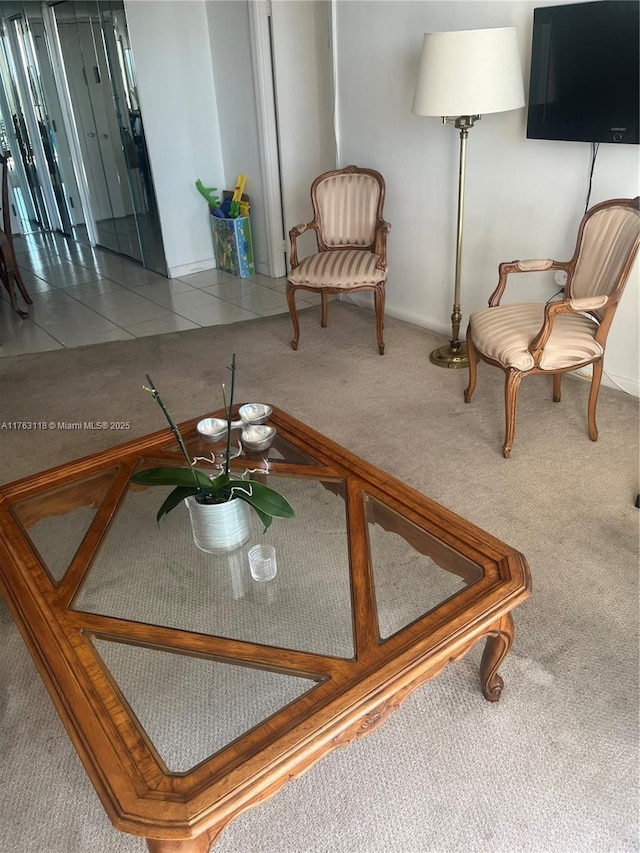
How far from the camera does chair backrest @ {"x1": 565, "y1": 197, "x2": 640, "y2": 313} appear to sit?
235cm

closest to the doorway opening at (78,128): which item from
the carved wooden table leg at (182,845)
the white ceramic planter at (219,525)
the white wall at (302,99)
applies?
the white wall at (302,99)

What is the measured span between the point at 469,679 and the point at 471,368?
151 centimetres

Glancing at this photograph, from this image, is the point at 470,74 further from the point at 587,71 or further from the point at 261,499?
the point at 261,499

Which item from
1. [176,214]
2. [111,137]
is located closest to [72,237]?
[111,137]

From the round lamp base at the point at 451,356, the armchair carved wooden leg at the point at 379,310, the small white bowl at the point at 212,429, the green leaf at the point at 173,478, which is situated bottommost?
the round lamp base at the point at 451,356

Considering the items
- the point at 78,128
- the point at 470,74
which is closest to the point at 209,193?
the point at 78,128

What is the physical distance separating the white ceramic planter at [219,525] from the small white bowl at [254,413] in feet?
1.64

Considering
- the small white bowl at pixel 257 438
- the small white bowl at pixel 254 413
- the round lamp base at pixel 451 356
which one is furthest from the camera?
the round lamp base at pixel 451 356

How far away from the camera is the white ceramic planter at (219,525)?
1.47 m

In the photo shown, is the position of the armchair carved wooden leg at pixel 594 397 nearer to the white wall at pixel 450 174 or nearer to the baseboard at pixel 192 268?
the white wall at pixel 450 174

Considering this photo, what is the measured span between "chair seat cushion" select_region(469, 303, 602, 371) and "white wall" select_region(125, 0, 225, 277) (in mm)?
3080

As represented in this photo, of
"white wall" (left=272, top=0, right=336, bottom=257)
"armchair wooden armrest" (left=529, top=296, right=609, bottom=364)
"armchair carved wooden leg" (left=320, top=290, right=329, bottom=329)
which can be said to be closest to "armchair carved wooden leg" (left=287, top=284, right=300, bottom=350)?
"armchair carved wooden leg" (left=320, top=290, right=329, bottom=329)

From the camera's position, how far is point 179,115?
15.3ft

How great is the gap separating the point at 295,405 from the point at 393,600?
1753 mm
